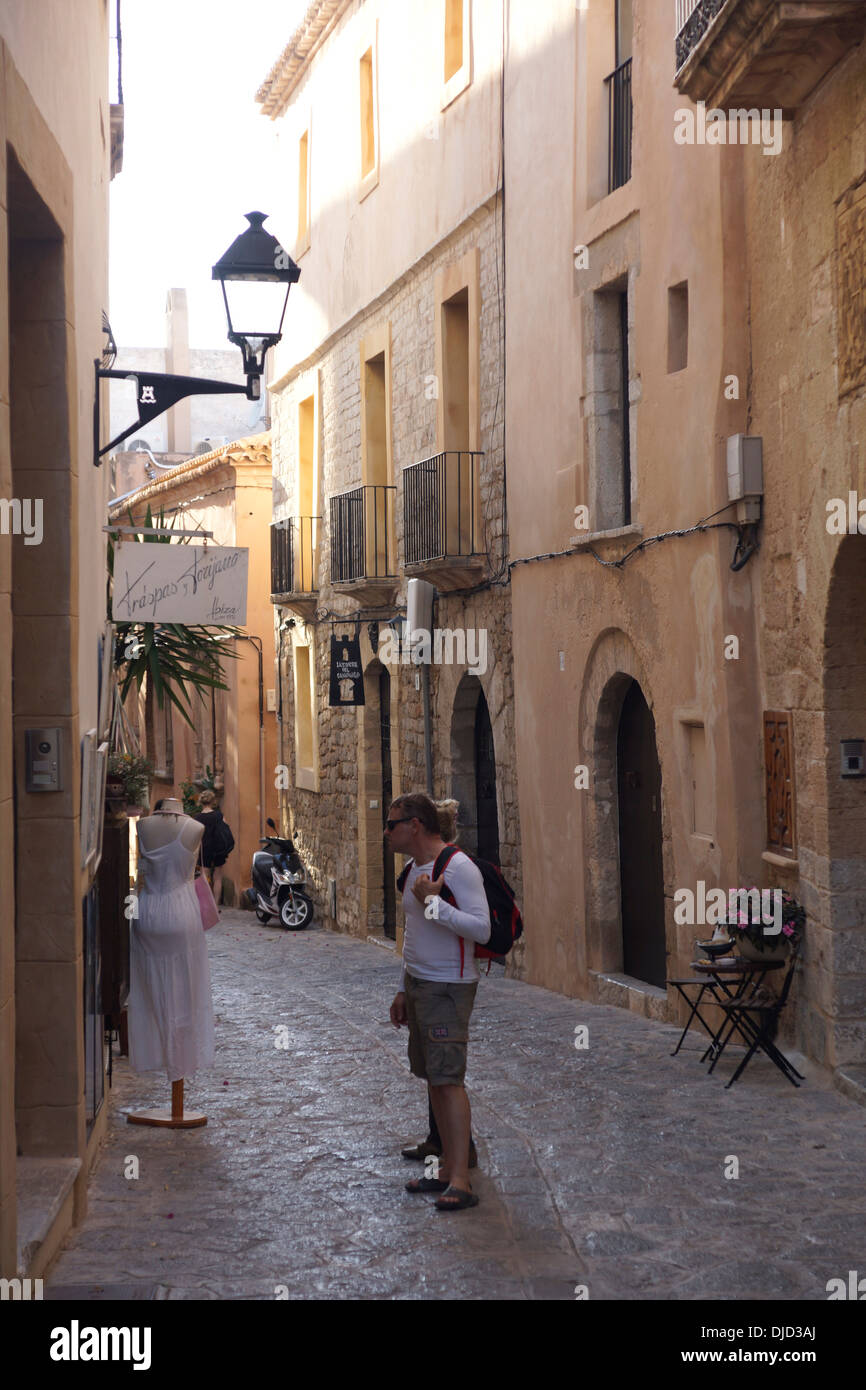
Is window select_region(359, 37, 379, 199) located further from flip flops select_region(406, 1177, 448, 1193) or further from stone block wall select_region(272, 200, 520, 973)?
flip flops select_region(406, 1177, 448, 1193)

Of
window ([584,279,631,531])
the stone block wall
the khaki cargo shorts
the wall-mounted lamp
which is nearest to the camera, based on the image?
the khaki cargo shorts

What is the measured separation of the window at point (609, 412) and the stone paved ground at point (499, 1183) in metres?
3.75

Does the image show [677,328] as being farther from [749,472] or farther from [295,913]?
[295,913]

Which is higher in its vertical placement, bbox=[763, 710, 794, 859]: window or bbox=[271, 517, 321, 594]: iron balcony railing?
bbox=[271, 517, 321, 594]: iron balcony railing

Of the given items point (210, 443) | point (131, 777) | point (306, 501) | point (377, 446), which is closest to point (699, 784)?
point (131, 777)

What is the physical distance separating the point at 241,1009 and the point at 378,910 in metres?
6.55

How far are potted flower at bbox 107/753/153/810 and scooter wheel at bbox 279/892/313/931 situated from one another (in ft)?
36.8

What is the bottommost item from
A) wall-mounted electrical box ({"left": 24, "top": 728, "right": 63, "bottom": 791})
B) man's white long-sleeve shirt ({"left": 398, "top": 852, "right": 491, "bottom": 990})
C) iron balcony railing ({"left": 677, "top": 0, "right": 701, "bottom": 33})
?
man's white long-sleeve shirt ({"left": 398, "top": 852, "right": 491, "bottom": 990})

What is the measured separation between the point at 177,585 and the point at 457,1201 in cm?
323

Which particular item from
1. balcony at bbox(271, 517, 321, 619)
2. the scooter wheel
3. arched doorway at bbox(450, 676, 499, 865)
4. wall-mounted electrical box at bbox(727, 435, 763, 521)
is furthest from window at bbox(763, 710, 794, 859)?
the scooter wheel

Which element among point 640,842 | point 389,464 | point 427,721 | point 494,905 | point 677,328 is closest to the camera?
point 494,905

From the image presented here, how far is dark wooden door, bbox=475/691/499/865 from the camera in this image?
573 inches

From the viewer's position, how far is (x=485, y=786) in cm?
1473
